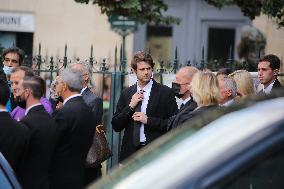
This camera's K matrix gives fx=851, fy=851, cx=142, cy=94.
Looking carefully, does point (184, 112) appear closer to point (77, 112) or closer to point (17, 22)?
point (77, 112)

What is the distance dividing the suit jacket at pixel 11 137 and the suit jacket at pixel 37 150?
0.11 meters

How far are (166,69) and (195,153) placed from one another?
24.3 ft

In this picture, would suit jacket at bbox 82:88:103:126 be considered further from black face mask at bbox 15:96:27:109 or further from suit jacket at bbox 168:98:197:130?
black face mask at bbox 15:96:27:109

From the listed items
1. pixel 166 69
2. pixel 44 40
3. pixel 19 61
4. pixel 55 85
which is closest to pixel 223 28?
pixel 44 40

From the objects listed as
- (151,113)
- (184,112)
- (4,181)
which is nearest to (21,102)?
(184,112)

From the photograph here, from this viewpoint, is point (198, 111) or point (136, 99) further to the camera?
point (136, 99)

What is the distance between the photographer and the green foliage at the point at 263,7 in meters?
11.0

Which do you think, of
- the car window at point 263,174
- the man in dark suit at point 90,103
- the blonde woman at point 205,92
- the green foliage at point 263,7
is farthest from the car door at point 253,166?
the green foliage at point 263,7

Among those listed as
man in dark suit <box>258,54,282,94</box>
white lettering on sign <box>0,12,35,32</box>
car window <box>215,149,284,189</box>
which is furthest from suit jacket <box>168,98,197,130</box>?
white lettering on sign <box>0,12,35,32</box>

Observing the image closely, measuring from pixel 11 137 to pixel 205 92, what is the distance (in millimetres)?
Answer: 1655

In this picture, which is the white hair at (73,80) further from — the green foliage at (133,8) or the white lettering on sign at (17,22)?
the white lettering on sign at (17,22)

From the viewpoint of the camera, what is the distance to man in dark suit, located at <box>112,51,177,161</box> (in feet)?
27.4

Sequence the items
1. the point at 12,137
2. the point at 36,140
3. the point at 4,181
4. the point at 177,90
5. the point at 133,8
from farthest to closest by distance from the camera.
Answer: the point at 133,8 < the point at 177,90 < the point at 36,140 < the point at 12,137 < the point at 4,181

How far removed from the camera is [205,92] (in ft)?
22.7
